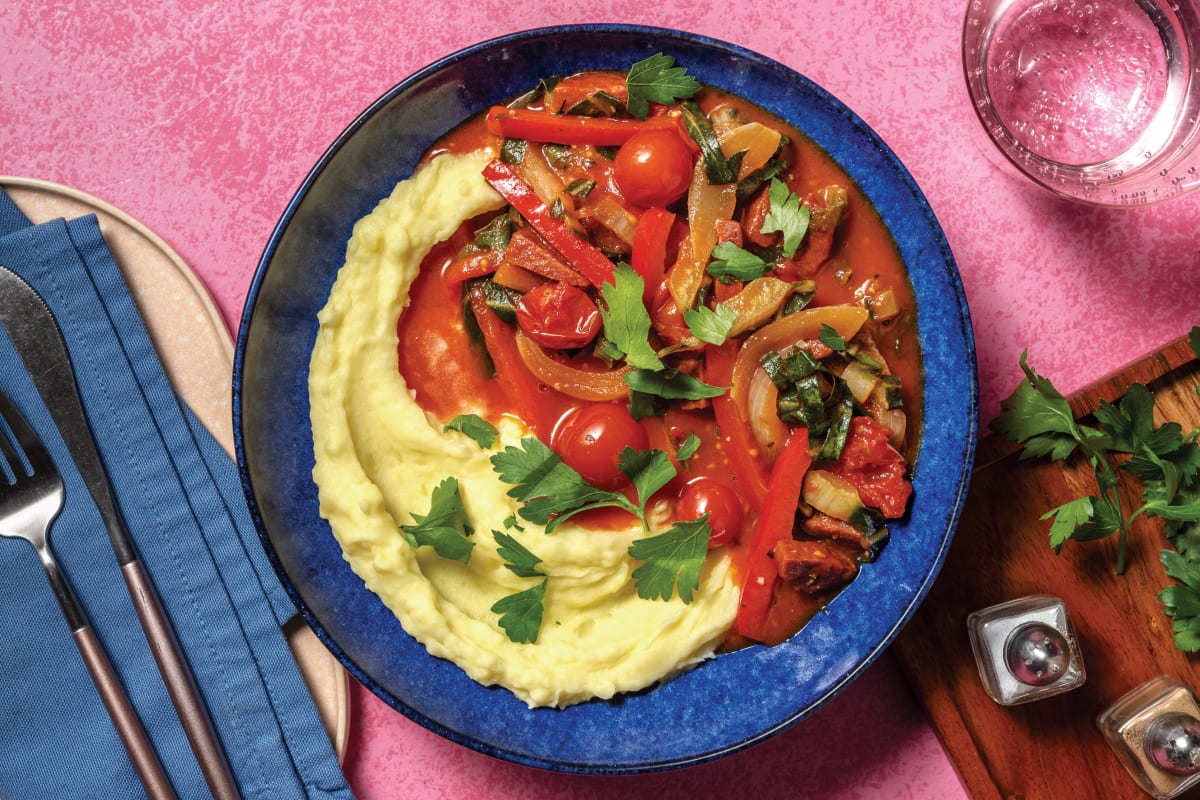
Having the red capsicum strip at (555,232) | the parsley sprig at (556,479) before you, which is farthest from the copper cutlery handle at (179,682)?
the red capsicum strip at (555,232)

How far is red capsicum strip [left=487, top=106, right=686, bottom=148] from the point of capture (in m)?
4.03

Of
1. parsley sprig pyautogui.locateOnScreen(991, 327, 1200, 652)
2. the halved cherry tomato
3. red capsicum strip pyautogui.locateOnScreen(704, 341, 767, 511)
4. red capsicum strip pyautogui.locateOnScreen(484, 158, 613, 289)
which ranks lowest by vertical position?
parsley sprig pyautogui.locateOnScreen(991, 327, 1200, 652)

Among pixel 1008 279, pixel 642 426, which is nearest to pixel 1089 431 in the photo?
pixel 1008 279

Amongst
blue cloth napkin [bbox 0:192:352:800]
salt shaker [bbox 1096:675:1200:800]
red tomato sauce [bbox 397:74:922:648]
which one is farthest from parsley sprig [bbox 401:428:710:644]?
salt shaker [bbox 1096:675:1200:800]

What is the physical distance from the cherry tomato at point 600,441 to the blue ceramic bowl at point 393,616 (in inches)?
41.1

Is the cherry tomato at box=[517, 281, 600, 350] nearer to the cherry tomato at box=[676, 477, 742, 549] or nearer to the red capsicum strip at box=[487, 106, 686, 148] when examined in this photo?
the red capsicum strip at box=[487, 106, 686, 148]

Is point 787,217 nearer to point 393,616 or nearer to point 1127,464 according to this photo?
point 1127,464

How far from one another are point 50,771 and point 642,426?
3.20m

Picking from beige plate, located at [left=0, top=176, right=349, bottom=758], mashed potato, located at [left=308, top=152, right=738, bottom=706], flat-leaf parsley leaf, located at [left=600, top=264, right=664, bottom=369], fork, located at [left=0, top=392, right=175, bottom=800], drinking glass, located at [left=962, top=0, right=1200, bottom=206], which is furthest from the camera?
drinking glass, located at [left=962, top=0, right=1200, bottom=206]

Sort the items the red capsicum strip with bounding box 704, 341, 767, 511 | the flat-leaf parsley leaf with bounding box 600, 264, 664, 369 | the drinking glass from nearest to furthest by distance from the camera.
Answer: the flat-leaf parsley leaf with bounding box 600, 264, 664, 369, the red capsicum strip with bounding box 704, 341, 767, 511, the drinking glass

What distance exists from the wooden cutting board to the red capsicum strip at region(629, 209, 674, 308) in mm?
1883

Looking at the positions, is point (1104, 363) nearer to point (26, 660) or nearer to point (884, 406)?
point (884, 406)

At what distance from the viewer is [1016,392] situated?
14.0 feet

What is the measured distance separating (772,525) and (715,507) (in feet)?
0.89
